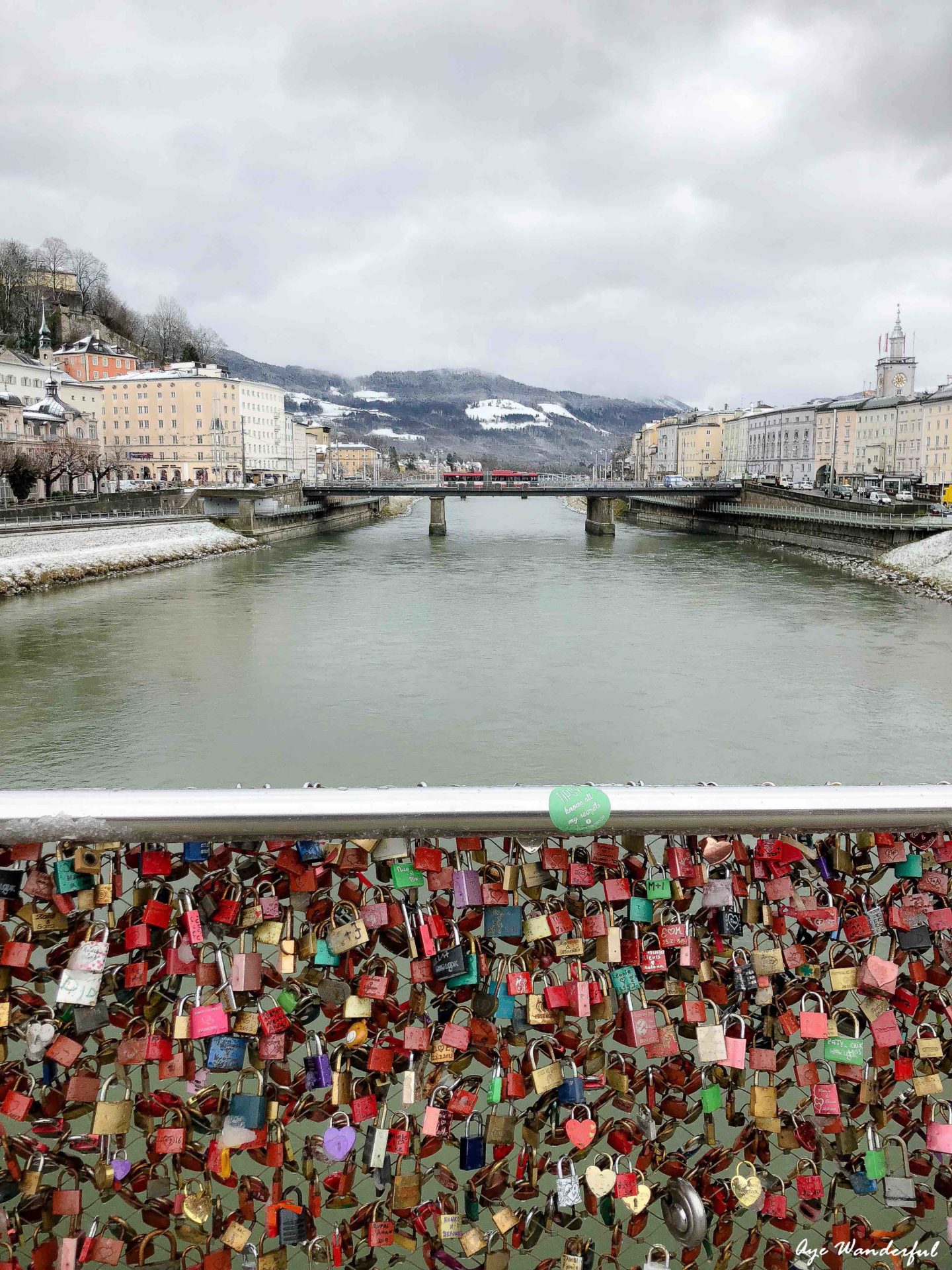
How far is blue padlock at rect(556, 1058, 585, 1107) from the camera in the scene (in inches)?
91.6

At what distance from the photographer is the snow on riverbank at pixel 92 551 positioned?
100 feet

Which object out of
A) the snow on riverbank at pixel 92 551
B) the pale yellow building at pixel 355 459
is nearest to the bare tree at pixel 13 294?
the pale yellow building at pixel 355 459

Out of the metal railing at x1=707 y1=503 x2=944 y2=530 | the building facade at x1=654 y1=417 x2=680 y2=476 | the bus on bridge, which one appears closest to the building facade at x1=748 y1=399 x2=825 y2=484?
the building facade at x1=654 y1=417 x2=680 y2=476

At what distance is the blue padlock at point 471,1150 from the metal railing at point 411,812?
0.81 m

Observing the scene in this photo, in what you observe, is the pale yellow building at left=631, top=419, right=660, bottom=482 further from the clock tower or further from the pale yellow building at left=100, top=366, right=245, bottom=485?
the pale yellow building at left=100, top=366, right=245, bottom=485

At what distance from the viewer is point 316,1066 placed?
2275 millimetres

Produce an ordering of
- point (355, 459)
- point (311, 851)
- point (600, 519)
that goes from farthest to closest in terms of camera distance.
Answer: point (355, 459)
point (600, 519)
point (311, 851)

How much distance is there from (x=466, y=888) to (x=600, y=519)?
5905cm

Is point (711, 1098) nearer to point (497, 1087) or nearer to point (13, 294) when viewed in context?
point (497, 1087)

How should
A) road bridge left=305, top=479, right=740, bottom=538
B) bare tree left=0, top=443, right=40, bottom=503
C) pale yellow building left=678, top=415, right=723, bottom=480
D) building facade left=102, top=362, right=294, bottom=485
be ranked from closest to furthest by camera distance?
bare tree left=0, top=443, right=40, bottom=503 → road bridge left=305, top=479, right=740, bottom=538 → building facade left=102, top=362, right=294, bottom=485 → pale yellow building left=678, top=415, right=723, bottom=480

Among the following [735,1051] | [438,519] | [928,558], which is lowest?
[928,558]

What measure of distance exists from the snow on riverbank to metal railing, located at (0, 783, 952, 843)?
2933cm

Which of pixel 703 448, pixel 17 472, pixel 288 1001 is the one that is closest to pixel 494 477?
pixel 703 448

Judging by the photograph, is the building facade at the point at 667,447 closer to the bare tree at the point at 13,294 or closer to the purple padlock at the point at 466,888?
the bare tree at the point at 13,294
